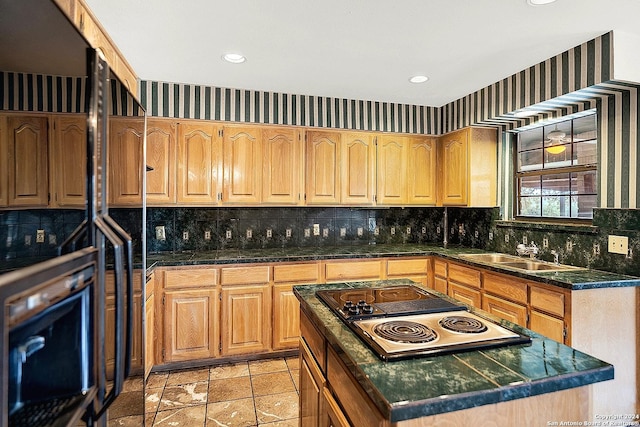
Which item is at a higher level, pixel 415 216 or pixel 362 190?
→ pixel 362 190

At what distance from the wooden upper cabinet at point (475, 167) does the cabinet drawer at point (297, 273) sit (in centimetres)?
172

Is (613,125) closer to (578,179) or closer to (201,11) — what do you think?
(578,179)

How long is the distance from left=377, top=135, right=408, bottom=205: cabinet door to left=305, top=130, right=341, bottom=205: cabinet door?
499mm

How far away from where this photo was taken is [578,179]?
10.1 ft

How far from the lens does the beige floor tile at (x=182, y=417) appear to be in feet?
7.54

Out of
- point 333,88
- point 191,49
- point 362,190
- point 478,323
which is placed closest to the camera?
point 478,323

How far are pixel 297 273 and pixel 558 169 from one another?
8.37 feet

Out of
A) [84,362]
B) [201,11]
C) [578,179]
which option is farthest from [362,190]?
[84,362]

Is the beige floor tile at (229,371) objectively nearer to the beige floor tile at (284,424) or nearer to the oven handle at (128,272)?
the beige floor tile at (284,424)

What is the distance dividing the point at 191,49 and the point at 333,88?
1.37m

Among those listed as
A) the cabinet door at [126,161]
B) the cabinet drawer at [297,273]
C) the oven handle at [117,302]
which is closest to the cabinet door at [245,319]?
the cabinet drawer at [297,273]

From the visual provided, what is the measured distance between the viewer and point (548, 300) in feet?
8.06

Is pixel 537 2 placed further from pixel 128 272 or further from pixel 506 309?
pixel 128 272

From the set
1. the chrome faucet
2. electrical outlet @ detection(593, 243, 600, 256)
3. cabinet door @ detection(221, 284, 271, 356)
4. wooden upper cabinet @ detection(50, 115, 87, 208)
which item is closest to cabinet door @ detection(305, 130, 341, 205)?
cabinet door @ detection(221, 284, 271, 356)
